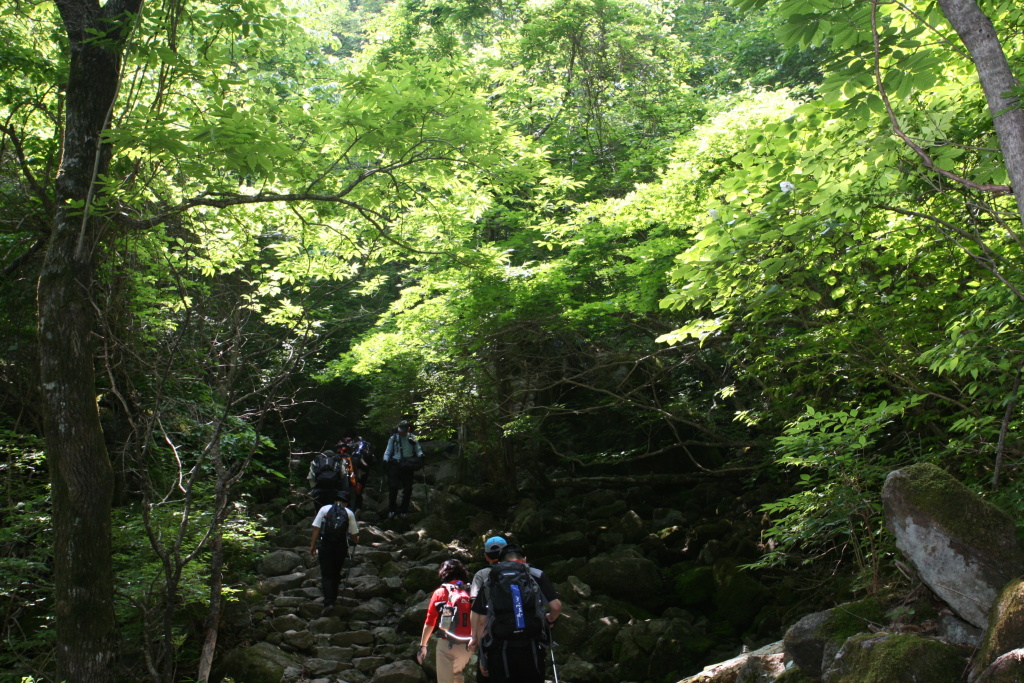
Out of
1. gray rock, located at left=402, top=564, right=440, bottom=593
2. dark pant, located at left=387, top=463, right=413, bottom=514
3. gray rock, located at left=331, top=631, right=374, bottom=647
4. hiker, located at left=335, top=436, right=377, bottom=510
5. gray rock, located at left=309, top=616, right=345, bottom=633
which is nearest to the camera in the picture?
gray rock, located at left=331, top=631, right=374, bottom=647

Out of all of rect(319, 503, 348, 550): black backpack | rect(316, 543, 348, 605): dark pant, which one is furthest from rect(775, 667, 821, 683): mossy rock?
rect(316, 543, 348, 605): dark pant

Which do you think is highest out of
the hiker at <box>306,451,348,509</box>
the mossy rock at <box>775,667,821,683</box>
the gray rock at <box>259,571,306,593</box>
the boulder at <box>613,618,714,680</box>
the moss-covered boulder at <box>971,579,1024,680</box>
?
the hiker at <box>306,451,348,509</box>

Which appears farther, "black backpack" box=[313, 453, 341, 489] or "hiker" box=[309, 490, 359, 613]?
"black backpack" box=[313, 453, 341, 489]

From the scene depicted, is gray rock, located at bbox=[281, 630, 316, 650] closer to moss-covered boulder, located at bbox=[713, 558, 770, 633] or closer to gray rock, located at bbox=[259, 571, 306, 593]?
gray rock, located at bbox=[259, 571, 306, 593]

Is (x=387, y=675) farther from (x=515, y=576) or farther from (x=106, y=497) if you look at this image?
(x=106, y=497)

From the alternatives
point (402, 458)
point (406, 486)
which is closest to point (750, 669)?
point (402, 458)

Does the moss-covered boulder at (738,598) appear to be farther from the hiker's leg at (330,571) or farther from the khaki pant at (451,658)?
the hiker's leg at (330,571)

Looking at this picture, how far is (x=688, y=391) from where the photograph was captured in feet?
37.7

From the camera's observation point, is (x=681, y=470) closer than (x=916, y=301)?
No

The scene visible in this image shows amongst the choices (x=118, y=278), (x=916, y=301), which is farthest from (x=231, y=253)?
(x=916, y=301)

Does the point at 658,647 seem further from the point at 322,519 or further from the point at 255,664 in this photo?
the point at 255,664

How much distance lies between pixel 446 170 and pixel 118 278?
134 inches

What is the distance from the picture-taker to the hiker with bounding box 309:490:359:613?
25.9ft

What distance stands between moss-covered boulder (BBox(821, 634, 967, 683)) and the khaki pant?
2.70 meters
